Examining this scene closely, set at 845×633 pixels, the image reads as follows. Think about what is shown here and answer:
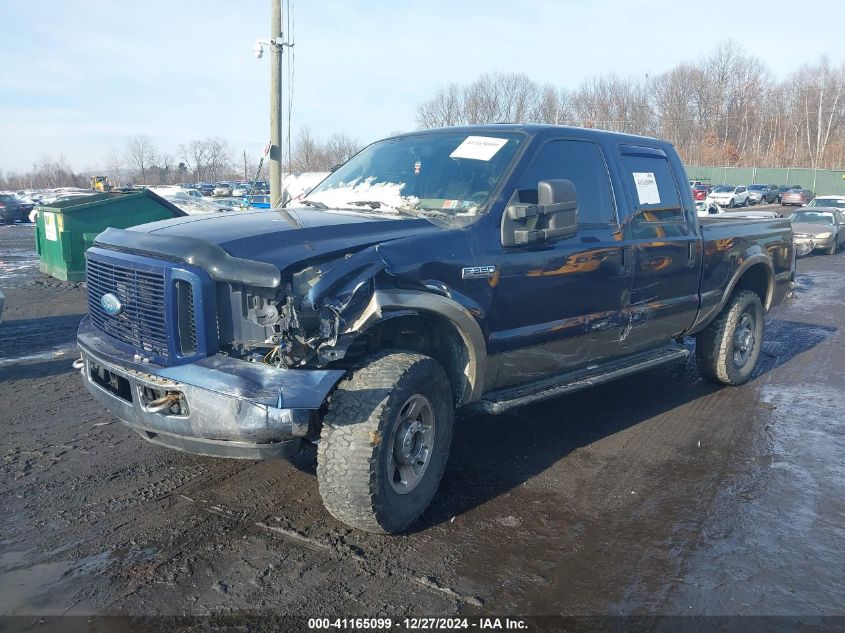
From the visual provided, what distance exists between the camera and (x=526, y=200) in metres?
4.39

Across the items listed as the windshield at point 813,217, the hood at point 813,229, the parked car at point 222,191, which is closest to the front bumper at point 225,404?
the hood at point 813,229

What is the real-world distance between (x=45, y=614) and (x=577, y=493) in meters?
2.90

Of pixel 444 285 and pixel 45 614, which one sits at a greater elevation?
pixel 444 285

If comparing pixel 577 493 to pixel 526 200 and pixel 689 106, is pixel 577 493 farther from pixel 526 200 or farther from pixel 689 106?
pixel 689 106

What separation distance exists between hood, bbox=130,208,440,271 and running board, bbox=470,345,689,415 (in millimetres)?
1119

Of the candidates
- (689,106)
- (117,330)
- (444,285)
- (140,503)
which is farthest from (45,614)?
(689,106)

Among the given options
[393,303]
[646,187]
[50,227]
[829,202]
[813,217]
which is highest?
[646,187]

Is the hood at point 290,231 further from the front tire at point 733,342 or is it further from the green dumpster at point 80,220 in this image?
the green dumpster at point 80,220

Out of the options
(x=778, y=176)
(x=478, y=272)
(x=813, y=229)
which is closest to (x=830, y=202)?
(x=813, y=229)

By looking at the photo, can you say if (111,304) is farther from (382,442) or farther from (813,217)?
(813,217)

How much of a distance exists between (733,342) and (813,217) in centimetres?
1753

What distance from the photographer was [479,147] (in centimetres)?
461

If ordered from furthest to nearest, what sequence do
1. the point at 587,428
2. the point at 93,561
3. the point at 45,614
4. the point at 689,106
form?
the point at 689,106 < the point at 587,428 < the point at 93,561 < the point at 45,614

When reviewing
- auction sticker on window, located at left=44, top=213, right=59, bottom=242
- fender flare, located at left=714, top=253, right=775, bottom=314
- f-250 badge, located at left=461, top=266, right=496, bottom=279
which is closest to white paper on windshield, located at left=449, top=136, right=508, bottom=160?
f-250 badge, located at left=461, top=266, right=496, bottom=279
